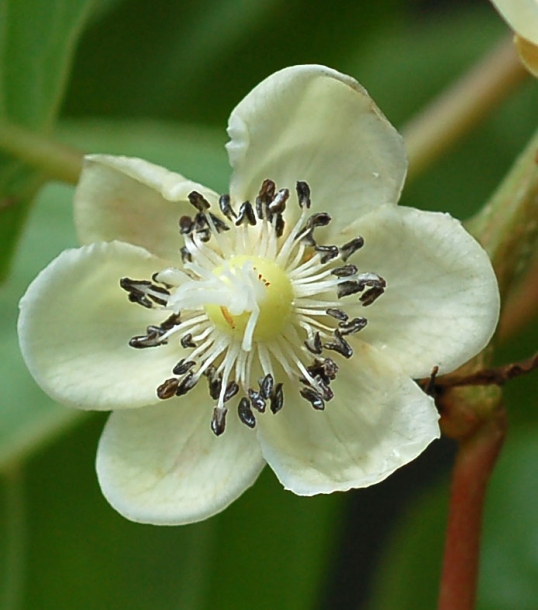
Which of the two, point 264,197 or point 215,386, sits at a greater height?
point 264,197

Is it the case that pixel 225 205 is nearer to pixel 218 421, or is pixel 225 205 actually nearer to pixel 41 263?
pixel 218 421

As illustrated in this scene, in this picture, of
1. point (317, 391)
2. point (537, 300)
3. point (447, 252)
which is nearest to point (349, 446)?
point (317, 391)

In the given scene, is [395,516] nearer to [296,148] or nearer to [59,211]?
[59,211]

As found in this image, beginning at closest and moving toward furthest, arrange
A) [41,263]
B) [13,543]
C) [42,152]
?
[42,152] → [41,263] → [13,543]

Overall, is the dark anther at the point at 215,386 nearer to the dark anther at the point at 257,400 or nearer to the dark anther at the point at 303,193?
the dark anther at the point at 257,400

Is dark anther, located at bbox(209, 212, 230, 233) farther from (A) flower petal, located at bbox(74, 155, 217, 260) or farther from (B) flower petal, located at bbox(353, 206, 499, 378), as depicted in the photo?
(B) flower petal, located at bbox(353, 206, 499, 378)

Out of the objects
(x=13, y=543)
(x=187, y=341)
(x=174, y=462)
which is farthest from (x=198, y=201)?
(x=13, y=543)

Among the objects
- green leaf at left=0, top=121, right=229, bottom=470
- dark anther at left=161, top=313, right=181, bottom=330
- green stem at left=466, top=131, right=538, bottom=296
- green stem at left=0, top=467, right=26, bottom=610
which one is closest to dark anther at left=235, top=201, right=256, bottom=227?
dark anther at left=161, top=313, right=181, bottom=330
